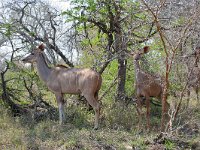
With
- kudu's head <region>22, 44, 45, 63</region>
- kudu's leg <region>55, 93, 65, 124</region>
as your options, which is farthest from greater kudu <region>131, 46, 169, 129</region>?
kudu's head <region>22, 44, 45, 63</region>

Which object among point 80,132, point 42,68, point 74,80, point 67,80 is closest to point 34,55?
point 42,68

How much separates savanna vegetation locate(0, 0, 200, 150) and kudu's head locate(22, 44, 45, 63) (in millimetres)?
374

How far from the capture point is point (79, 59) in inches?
511

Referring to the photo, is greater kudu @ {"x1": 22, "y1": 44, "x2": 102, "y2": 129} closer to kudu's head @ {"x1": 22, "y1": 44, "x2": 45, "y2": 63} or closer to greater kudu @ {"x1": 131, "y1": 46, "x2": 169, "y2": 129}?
kudu's head @ {"x1": 22, "y1": 44, "x2": 45, "y2": 63}

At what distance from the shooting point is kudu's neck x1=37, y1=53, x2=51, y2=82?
10570 mm

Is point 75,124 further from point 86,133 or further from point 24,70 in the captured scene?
point 24,70

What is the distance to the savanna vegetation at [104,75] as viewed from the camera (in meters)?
8.37

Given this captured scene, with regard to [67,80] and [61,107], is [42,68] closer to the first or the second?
[67,80]

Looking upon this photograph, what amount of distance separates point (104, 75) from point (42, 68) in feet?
7.68

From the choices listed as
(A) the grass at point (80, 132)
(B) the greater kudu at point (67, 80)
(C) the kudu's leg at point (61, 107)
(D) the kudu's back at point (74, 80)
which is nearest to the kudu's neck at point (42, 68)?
(B) the greater kudu at point (67, 80)

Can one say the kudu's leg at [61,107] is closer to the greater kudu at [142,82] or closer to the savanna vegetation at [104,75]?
the savanna vegetation at [104,75]

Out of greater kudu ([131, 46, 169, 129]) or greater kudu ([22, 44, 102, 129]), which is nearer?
greater kudu ([131, 46, 169, 129])

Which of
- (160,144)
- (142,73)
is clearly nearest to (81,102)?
(142,73)

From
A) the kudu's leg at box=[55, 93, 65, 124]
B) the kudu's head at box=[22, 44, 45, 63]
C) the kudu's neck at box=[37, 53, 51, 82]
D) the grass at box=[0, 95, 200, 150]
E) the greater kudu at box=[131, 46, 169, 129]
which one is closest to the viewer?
the grass at box=[0, 95, 200, 150]
